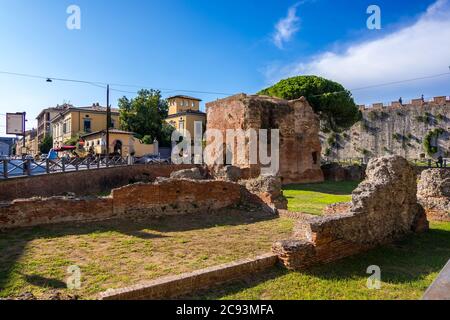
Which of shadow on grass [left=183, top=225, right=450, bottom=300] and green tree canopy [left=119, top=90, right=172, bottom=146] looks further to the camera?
green tree canopy [left=119, top=90, right=172, bottom=146]

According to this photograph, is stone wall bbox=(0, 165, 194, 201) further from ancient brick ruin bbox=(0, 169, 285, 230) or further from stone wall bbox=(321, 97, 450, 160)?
stone wall bbox=(321, 97, 450, 160)

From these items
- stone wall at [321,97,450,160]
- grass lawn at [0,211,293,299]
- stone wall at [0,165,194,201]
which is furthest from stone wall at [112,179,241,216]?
stone wall at [321,97,450,160]

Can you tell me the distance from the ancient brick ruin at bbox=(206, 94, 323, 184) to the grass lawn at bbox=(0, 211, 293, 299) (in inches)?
562

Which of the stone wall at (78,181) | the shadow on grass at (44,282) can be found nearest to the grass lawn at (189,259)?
the shadow on grass at (44,282)

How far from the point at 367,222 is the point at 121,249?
5.39 metres

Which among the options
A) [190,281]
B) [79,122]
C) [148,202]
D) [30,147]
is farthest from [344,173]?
[30,147]

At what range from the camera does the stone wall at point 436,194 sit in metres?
10.5

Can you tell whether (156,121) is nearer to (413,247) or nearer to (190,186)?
(190,186)

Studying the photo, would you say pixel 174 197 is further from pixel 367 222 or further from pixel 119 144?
pixel 119 144

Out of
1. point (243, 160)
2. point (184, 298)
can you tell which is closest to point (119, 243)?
point (184, 298)

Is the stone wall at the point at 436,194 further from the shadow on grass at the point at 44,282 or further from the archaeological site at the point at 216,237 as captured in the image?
the shadow on grass at the point at 44,282

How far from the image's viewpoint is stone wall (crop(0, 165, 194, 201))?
13.4m

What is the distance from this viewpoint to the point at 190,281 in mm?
5328
